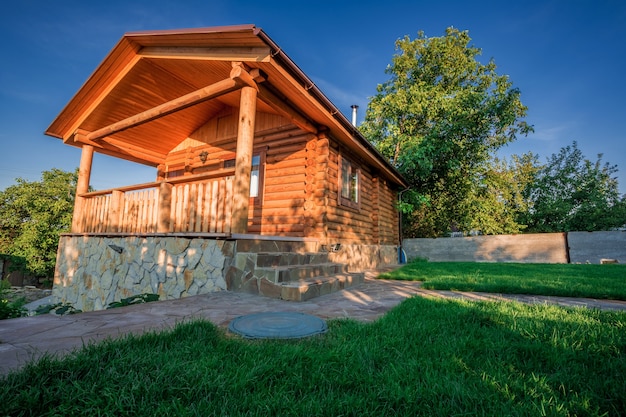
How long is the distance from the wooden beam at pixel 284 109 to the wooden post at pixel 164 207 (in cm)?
255

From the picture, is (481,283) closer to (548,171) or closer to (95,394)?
(95,394)

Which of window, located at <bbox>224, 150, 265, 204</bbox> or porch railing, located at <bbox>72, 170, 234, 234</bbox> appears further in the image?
window, located at <bbox>224, 150, 265, 204</bbox>

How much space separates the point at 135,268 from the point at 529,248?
1576cm

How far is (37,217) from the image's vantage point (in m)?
20.7

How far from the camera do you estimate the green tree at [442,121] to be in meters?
13.3

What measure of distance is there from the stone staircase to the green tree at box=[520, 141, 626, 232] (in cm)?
2031

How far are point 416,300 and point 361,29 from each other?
1831cm

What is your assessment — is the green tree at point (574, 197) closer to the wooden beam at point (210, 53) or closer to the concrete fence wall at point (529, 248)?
the concrete fence wall at point (529, 248)

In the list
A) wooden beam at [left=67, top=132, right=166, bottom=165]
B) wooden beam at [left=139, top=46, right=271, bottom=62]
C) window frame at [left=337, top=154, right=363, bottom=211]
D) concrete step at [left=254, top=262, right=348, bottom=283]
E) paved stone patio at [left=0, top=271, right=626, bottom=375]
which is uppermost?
wooden beam at [left=139, top=46, right=271, bottom=62]

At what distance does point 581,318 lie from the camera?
2.53 metres

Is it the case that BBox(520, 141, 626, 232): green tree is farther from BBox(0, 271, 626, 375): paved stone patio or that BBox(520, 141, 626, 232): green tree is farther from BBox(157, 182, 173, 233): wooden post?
BBox(157, 182, 173, 233): wooden post

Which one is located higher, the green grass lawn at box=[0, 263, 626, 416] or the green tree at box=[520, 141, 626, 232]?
the green tree at box=[520, 141, 626, 232]

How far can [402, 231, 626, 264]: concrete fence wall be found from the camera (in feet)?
38.6

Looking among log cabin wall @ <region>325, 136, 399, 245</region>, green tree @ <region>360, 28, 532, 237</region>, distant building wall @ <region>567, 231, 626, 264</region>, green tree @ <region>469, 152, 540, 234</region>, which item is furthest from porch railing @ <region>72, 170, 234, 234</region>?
distant building wall @ <region>567, 231, 626, 264</region>
